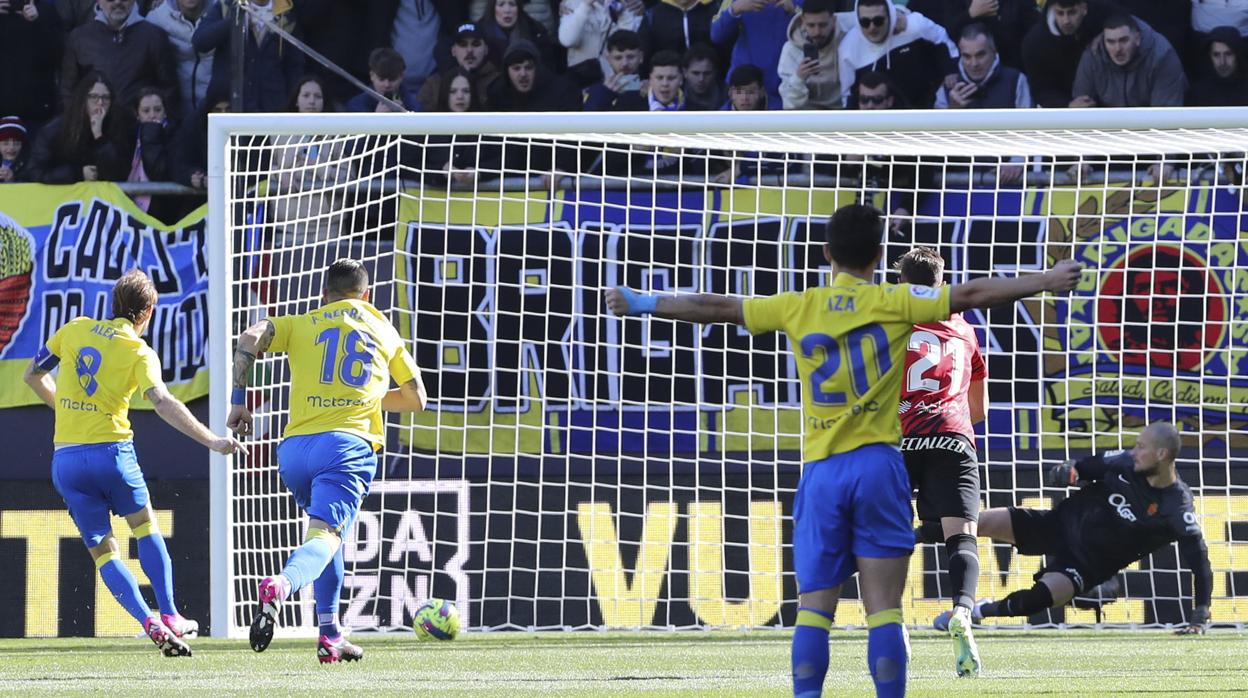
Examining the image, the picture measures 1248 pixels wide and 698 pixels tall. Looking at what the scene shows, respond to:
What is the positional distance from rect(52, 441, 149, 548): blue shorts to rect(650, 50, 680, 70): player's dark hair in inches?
189

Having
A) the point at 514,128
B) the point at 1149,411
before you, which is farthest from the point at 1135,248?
the point at 514,128

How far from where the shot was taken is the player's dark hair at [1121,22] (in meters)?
10.9

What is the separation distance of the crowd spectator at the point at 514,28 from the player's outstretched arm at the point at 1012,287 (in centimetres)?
754

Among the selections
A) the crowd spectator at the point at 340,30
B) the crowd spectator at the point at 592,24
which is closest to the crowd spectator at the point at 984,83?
the crowd spectator at the point at 592,24

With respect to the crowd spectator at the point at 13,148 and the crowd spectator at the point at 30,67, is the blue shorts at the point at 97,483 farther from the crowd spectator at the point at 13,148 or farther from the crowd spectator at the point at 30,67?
the crowd spectator at the point at 30,67

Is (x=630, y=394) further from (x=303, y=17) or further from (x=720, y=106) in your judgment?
(x=303, y=17)

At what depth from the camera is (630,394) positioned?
10.0 m

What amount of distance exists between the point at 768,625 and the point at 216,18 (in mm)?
5751

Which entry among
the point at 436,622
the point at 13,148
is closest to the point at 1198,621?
the point at 436,622

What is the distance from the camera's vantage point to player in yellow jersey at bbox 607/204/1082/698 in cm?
490

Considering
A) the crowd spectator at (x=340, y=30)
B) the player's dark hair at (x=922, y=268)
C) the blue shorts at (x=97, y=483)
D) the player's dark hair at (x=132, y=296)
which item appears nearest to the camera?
the player's dark hair at (x=922, y=268)

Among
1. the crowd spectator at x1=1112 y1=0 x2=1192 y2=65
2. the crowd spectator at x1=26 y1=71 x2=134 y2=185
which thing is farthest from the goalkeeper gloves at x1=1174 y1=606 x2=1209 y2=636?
the crowd spectator at x1=26 y1=71 x2=134 y2=185

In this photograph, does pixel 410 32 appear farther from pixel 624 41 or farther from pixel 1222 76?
pixel 1222 76

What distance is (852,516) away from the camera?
4.95 meters
